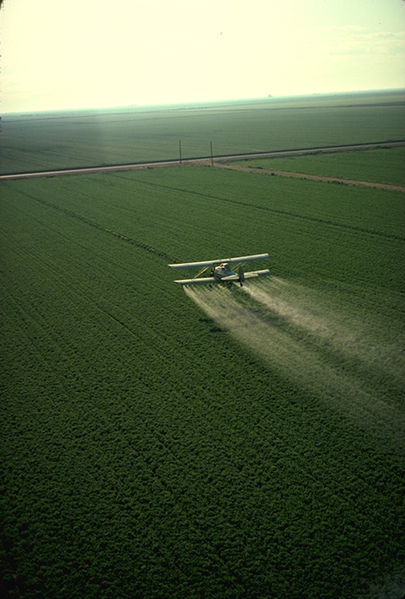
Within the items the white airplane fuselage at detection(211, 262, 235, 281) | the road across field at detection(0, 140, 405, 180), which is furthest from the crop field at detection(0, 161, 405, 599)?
the road across field at detection(0, 140, 405, 180)

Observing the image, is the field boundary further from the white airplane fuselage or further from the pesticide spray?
the white airplane fuselage

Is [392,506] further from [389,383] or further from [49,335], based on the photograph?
[49,335]

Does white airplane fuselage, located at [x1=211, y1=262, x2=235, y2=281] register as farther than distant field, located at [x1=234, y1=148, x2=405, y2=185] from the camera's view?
No

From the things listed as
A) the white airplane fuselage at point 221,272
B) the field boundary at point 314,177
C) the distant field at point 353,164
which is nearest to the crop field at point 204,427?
the white airplane fuselage at point 221,272

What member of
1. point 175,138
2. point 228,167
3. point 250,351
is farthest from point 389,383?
point 175,138

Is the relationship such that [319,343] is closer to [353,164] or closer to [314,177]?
[314,177]

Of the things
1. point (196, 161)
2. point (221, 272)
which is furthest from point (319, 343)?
point (196, 161)
